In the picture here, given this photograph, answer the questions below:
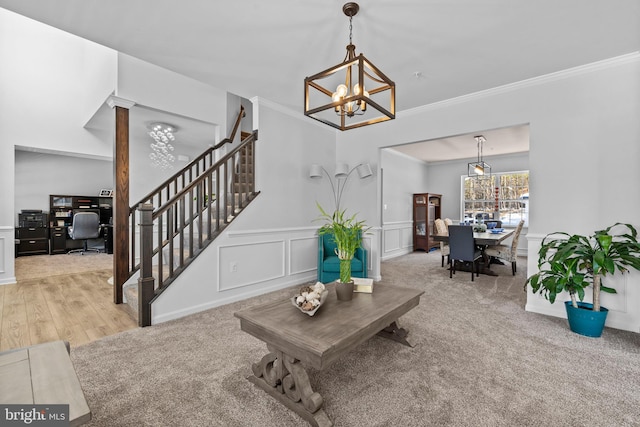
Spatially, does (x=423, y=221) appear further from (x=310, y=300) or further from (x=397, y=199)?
(x=310, y=300)

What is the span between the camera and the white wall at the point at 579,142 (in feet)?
9.23

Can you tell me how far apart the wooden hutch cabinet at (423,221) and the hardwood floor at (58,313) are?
6884 millimetres

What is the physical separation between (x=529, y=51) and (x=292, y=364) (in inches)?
134

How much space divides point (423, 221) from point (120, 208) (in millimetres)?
6947

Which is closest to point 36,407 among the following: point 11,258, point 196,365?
point 196,365

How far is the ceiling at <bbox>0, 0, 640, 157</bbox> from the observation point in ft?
7.08

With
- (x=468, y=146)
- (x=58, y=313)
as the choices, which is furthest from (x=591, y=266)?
(x=58, y=313)

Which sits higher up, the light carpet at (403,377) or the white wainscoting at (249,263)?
the white wainscoting at (249,263)

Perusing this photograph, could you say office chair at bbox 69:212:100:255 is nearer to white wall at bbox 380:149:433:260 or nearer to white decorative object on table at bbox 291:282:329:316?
white wall at bbox 380:149:433:260

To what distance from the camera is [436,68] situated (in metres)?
3.06

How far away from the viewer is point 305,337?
1.57 meters

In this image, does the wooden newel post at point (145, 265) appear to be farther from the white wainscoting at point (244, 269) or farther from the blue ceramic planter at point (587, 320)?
the blue ceramic planter at point (587, 320)

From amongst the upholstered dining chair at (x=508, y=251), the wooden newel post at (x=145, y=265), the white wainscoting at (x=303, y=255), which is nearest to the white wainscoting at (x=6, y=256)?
the wooden newel post at (x=145, y=265)

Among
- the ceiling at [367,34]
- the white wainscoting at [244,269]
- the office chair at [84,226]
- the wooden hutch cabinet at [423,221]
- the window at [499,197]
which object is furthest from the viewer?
the wooden hutch cabinet at [423,221]
